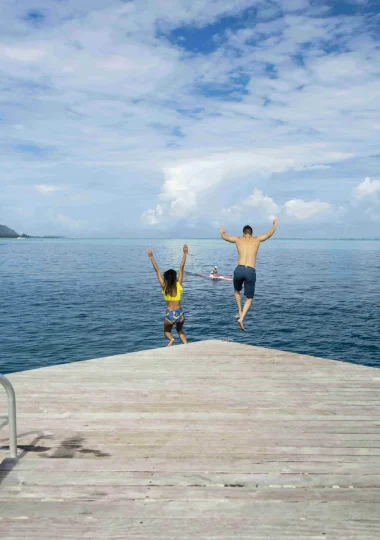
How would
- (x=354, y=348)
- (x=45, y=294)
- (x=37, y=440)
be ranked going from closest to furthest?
(x=37, y=440) → (x=354, y=348) → (x=45, y=294)

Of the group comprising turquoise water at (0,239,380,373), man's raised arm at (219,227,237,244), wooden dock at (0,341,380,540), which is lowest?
turquoise water at (0,239,380,373)

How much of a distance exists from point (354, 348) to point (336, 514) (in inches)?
829

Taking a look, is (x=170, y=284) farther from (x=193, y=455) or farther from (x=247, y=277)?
(x=193, y=455)

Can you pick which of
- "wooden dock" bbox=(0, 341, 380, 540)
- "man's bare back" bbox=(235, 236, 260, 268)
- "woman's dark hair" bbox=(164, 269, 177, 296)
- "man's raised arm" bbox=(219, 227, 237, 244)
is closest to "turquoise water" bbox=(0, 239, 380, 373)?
"woman's dark hair" bbox=(164, 269, 177, 296)

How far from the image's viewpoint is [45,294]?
142 feet

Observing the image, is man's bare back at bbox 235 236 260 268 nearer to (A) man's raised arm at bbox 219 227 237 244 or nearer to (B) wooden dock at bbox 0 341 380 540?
(A) man's raised arm at bbox 219 227 237 244

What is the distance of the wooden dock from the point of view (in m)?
3.60

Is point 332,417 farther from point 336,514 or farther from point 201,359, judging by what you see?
point 201,359

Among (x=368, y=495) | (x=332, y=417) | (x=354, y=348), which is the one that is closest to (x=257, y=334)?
(x=354, y=348)

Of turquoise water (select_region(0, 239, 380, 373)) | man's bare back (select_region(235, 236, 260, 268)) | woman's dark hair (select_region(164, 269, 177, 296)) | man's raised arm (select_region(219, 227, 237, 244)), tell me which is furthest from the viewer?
turquoise water (select_region(0, 239, 380, 373))

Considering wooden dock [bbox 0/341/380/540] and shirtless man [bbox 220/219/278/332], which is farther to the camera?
shirtless man [bbox 220/219/278/332]

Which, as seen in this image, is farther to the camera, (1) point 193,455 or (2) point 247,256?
(2) point 247,256

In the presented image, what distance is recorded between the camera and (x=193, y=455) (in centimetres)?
471

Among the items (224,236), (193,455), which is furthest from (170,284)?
(193,455)
